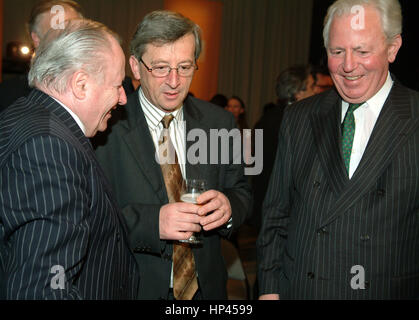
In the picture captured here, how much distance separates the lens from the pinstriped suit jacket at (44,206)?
110 cm

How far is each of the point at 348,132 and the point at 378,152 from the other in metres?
0.18

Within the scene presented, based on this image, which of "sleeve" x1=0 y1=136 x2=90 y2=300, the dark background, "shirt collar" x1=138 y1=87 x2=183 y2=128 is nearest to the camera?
"sleeve" x1=0 y1=136 x2=90 y2=300

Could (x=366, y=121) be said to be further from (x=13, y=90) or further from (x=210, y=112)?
(x=13, y=90)

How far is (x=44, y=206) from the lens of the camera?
44.1 inches

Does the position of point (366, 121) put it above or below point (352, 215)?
above

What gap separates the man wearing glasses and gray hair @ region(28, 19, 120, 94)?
0.50 m

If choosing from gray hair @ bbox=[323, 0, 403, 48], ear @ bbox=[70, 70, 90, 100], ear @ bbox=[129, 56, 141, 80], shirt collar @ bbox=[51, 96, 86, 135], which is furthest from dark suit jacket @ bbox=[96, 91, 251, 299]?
gray hair @ bbox=[323, 0, 403, 48]

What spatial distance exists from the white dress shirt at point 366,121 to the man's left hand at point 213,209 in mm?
552

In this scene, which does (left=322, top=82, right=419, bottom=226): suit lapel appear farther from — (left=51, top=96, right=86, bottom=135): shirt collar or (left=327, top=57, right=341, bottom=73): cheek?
(left=51, top=96, right=86, bottom=135): shirt collar

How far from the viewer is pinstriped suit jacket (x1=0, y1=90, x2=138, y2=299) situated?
3.61 feet

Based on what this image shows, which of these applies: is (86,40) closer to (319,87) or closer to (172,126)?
(172,126)

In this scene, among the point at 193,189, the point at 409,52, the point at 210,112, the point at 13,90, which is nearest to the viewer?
the point at 193,189

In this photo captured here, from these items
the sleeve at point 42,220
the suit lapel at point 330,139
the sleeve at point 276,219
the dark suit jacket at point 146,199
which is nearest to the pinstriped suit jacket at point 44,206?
the sleeve at point 42,220

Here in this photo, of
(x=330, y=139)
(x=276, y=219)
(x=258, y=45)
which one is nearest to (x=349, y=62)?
(x=330, y=139)
